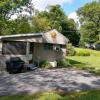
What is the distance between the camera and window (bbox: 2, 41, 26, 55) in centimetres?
2291

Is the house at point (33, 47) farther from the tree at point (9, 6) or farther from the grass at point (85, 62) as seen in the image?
the tree at point (9, 6)

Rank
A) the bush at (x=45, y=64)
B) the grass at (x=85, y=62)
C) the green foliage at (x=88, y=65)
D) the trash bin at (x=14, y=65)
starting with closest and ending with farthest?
the trash bin at (x=14, y=65), the green foliage at (x=88, y=65), the bush at (x=45, y=64), the grass at (x=85, y=62)

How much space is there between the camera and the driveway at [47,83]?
1474cm

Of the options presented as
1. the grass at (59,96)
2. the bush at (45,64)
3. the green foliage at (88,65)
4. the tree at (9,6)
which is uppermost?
the tree at (9,6)

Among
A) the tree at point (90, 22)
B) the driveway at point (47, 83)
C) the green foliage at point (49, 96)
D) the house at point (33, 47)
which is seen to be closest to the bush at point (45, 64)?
the house at point (33, 47)

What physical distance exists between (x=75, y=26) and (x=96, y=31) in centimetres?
755

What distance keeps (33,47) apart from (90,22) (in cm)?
4364

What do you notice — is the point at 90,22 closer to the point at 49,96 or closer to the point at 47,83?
the point at 47,83

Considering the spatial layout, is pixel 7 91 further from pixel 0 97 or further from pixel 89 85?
pixel 89 85

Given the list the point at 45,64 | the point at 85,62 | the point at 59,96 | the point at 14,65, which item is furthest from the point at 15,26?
the point at 59,96

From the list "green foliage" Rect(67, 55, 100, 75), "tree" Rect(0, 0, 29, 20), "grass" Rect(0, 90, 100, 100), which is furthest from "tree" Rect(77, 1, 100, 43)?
"grass" Rect(0, 90, 100, 100)

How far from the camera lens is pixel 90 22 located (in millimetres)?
67500

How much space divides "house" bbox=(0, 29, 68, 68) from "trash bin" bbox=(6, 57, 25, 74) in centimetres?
91

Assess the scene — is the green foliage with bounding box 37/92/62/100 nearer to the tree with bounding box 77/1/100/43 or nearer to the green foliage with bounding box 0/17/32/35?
the green foliage with bounding box 0/17/32/35
